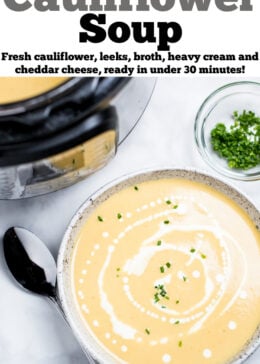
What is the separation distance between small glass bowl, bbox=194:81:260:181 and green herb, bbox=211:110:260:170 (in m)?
0.01

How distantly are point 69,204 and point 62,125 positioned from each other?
354 millimetres

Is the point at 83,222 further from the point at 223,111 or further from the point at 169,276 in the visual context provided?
the point at 223,111

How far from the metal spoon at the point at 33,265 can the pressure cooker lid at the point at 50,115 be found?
0.30 meters

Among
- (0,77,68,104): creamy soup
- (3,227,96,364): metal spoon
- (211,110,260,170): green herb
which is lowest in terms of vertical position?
(3,227,96,364): metal spoon

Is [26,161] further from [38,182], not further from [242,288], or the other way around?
[242,288]

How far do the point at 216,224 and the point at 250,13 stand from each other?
0.35m

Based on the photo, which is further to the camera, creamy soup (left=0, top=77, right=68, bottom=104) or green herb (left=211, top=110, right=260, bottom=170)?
green herb (left=211, top=110, right=260, bottom=170)

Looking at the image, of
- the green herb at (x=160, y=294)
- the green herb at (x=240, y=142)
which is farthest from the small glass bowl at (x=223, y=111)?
the green herb at (x=160, y=294)

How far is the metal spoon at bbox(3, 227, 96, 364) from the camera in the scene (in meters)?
1.32

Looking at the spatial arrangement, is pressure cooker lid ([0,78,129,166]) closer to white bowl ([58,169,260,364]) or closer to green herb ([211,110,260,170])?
white bowl ([58,169,260,364])

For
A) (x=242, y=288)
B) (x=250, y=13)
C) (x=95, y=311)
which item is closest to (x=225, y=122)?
(x=250, y=13)

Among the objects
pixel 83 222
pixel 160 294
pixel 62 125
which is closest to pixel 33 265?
pixel 83 222

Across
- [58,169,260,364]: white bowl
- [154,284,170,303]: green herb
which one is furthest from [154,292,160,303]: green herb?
[58,169,260,364]: white bowl

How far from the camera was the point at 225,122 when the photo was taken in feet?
4.69
